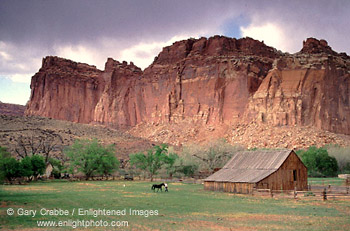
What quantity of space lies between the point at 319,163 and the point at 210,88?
45.1 metres

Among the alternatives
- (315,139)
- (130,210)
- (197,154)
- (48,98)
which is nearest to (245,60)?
(315,139)

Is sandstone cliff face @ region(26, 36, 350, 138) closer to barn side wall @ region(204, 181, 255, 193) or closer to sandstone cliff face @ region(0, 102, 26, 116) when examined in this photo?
sandstone cliff face @ region(0, 102, 26, 116)

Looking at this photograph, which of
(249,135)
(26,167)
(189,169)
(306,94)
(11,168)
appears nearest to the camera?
(11,168)

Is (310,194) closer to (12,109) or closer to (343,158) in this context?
(343,158)

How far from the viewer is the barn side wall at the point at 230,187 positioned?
3214cm

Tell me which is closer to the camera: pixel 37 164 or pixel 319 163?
pixel 37 164

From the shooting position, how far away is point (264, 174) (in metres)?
33.0

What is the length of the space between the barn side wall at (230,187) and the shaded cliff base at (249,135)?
43031 millimetres

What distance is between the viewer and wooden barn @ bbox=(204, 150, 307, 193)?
32531mm

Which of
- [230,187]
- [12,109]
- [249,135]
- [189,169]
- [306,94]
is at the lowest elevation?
[230,187]

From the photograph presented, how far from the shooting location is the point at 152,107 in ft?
389

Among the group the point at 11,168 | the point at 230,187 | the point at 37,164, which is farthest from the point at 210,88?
the point at 230,187

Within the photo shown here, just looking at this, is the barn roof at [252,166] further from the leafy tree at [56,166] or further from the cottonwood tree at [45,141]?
the cottonwood tree at [45,141]

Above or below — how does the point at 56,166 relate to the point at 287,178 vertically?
above
